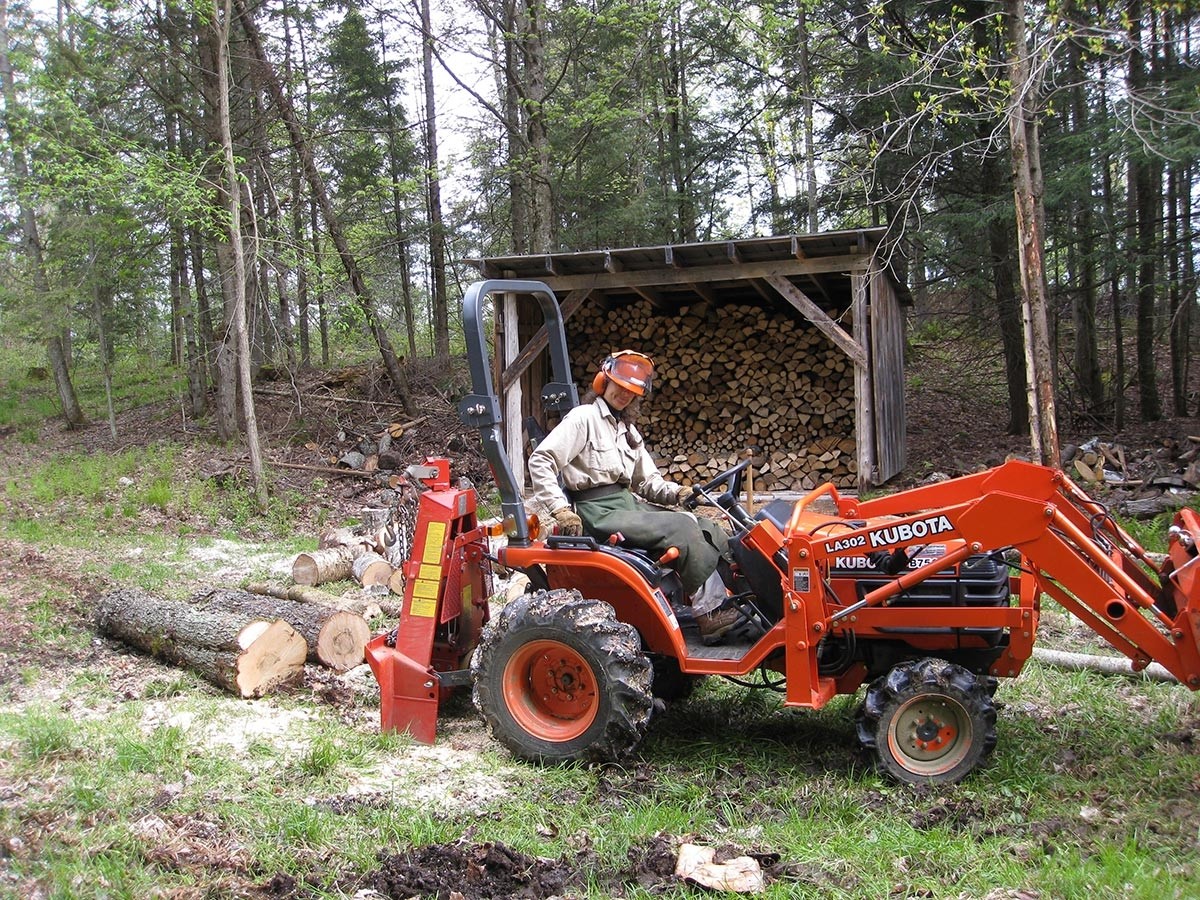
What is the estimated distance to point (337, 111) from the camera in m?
17.9

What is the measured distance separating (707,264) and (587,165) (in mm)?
8933

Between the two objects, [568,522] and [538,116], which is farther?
[538,116]

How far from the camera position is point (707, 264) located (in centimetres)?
1032

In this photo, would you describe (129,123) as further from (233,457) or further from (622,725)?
(622,725)

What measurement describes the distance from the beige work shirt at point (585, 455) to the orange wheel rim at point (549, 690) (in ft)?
2.23

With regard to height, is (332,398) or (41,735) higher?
(332,398)

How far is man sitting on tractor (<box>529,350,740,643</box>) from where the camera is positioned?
4.40m

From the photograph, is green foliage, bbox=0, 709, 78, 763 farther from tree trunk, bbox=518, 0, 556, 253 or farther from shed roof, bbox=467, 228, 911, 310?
tree trunk, bbox=518, 0, 556, 253

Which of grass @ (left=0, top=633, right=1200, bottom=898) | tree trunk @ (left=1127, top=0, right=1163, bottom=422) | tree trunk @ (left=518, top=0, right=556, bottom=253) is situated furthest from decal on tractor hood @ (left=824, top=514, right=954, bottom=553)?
tree trunk @ (left=518, top=0, right=556, bottom=253)

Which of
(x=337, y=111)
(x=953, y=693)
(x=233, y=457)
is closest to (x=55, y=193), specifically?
(x=233, y=457)

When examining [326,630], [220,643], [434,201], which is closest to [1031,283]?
[326,630]

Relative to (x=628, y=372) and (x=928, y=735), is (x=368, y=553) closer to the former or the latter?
(x=628, y=372)

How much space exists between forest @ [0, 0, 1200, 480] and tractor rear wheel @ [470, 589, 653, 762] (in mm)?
4950

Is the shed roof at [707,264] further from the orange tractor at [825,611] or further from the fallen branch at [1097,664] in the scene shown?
the orange tractor at [825,611]
